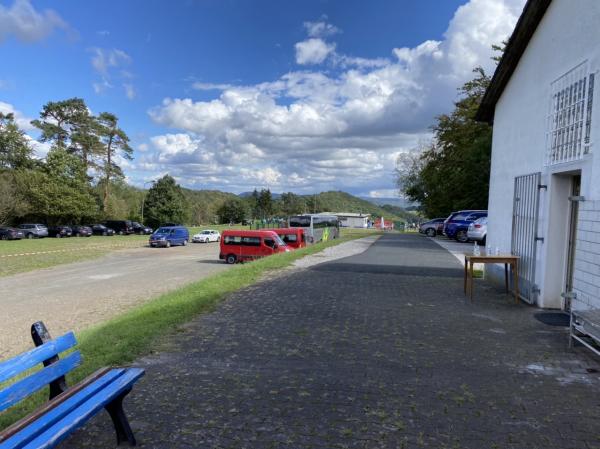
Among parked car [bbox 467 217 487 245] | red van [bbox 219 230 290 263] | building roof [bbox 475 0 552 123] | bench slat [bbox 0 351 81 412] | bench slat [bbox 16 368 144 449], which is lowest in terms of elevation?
red van [bbox 219 230 290 263]

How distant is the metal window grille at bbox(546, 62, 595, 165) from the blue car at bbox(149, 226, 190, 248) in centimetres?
3946

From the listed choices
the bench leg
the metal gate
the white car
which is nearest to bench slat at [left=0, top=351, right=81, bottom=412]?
the bench leg

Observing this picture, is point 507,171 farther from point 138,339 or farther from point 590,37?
point 138,339

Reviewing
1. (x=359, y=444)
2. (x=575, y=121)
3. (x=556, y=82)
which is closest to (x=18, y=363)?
(x=359, y=444)

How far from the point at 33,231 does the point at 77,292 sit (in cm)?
4025

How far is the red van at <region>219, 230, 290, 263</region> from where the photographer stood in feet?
82.3

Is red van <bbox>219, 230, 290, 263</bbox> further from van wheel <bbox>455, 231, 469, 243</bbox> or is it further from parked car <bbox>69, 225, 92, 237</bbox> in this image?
parked car <bbox>69, 225, 92, 237</bbox>

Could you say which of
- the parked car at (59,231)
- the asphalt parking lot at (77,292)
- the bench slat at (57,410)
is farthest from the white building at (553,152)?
the parked car at (59,231)

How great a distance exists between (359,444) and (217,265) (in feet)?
76.3

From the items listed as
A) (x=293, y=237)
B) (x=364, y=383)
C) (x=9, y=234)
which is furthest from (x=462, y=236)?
(x=9, y=234)

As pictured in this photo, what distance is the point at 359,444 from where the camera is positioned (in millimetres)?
3402

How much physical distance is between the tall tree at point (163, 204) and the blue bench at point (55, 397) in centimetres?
7184

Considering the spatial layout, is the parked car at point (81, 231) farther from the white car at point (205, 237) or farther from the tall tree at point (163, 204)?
the tall tree at point (163, 204)

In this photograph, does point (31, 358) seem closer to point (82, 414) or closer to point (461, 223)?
point (82, 414)
